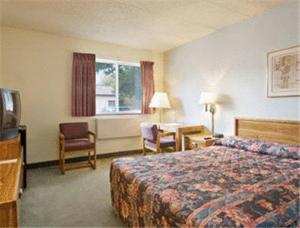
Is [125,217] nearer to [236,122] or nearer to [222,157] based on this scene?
[222,157]

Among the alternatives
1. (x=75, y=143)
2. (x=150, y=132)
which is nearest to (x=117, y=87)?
(x=150, y=132)

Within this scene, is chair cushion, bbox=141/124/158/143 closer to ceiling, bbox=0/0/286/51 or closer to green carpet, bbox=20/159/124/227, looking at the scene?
green carpet, bbox=20/159/124/227

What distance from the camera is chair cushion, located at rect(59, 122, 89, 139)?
3.86 m

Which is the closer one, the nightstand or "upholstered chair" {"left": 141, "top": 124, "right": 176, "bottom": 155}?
the nightstand

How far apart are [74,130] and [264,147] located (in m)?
3.15

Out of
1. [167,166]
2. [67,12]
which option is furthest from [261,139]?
[67,12]

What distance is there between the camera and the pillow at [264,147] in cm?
233

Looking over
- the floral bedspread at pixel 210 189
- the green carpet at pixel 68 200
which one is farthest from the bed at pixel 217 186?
the green carpet at pixel 68 200

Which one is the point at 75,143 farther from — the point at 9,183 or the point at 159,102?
the point at 9,183

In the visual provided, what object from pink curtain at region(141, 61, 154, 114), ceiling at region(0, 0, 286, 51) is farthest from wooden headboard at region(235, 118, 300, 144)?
pink curtain at region(141, 61, 154, 114)

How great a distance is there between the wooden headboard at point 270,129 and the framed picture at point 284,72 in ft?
1.26

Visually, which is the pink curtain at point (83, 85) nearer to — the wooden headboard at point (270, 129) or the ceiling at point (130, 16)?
the ceiling at point (130, 16)

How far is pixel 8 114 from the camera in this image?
2.19m

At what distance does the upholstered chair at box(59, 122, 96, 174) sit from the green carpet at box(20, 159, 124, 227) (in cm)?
25
